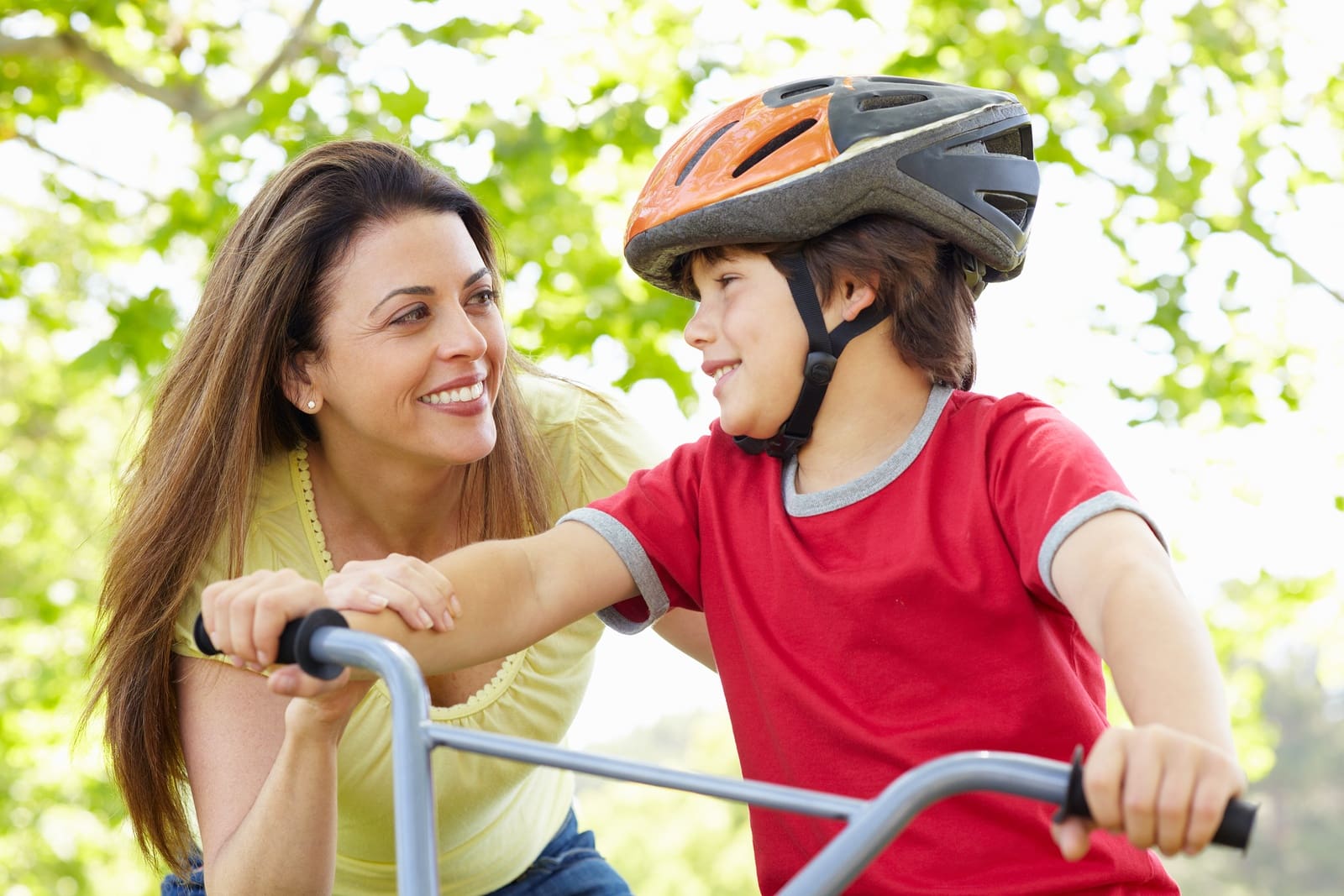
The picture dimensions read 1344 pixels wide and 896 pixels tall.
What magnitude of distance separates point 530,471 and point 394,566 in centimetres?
103

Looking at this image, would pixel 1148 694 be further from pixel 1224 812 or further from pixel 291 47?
pixel 291 47

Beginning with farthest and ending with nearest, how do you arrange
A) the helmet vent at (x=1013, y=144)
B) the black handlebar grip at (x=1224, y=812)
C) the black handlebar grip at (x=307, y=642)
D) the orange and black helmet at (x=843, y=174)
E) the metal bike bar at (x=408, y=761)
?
the helmet vent at (x=1013, y=144) < the orange and black helmet at (x=843, y=174) < the black handlebar grip at (x=307, y=642) < the metal bike bar at (x=408, y=761) < the black handlebar grip at (x=1224, y=812)

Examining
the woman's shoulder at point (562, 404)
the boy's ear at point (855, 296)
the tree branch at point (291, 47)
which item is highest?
the tree branch at point (291, 47)

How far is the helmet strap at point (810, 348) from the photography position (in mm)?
2432

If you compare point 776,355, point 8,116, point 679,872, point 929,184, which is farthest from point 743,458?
point 679,872

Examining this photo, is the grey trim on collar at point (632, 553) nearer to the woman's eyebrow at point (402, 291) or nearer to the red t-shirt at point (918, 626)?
the red t-shirt at point (918, 626)

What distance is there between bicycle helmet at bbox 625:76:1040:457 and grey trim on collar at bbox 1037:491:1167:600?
0.58 m

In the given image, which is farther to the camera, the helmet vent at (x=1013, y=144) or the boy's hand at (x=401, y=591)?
the helmet vent at (x=1013, y=144)

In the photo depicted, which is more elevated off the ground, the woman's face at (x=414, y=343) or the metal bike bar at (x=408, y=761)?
the woman's face at (x=414, y=343)

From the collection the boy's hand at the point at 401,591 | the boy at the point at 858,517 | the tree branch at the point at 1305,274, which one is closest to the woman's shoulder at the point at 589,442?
the boy at the point at 858,517

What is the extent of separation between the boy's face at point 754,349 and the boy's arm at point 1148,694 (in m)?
0.61

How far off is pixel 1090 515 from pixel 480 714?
1580 mm

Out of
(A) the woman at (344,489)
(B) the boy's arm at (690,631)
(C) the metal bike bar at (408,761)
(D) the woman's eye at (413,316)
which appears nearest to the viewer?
(C) the metal bike bar at (408,761)

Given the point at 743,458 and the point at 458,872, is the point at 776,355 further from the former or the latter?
the point at 458,872
